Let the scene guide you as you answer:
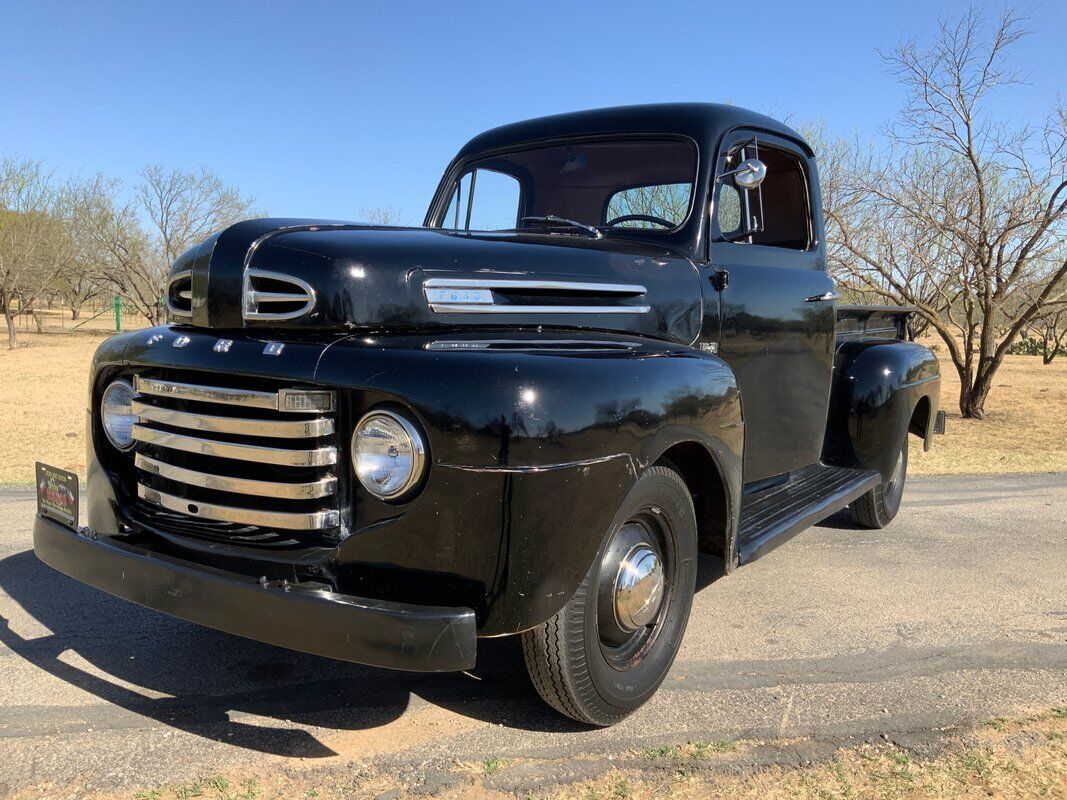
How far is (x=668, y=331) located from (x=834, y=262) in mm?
10168

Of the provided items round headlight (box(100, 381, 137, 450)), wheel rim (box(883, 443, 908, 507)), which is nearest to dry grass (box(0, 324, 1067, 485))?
wheel rim (box(883, 443, 908, 507))

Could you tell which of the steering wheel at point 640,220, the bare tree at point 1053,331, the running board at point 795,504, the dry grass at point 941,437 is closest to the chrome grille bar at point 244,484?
the running board at point 795,504

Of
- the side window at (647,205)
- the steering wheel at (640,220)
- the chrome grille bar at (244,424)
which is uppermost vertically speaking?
the side window at (647,205)

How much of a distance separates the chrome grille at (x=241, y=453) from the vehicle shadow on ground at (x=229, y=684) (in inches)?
25.9

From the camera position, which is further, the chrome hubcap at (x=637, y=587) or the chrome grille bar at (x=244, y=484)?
the chrome hubcap at (x=637, y=587)

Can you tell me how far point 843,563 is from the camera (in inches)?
179

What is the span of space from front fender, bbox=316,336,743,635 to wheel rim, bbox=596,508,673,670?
290 millimetres

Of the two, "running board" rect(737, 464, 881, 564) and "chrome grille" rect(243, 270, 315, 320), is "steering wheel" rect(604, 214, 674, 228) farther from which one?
"chrome grille" rect(243, 270, 315, 320)

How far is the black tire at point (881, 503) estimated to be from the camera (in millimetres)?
5078

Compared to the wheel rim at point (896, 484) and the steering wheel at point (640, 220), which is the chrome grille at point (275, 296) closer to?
the steering wheel at point (640, 220)

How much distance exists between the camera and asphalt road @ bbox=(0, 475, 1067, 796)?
250cm

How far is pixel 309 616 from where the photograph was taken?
2.09 metres

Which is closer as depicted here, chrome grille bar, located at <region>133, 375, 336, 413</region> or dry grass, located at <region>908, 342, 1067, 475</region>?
chrome grille bar, located at <region>133, 375, 336, 413</region>

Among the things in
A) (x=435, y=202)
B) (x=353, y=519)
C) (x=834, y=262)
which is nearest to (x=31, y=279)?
(x=834, y=262)
